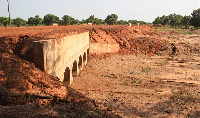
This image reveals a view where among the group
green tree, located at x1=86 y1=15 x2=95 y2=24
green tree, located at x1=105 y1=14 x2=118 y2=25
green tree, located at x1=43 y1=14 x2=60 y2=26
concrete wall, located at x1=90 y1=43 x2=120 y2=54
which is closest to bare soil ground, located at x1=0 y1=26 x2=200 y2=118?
concrete wall, located at x1=90 y1=43 x2=120 y2=54

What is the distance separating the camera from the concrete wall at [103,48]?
55.5ft

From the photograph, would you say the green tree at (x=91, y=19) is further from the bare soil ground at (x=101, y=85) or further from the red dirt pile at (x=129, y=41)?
the bare soil ground at (x=101, y=85)

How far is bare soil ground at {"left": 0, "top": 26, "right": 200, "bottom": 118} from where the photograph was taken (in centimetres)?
357

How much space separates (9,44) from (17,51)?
37cm

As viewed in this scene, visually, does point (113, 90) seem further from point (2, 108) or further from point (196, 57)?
point (196, 57)

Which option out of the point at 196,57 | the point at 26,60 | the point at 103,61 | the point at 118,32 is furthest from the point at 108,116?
the point at 118,32

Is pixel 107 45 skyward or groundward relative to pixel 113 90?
skyward

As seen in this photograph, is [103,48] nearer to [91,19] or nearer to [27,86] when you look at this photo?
[27,86]

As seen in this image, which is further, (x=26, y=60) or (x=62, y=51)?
(x=62, y=51)

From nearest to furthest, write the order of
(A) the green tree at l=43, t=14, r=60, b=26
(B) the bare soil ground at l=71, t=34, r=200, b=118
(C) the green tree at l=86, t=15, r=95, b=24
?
(B) the bare soil ground at l=71, t=34, r=200, b=118 → (A) the green tree at l=43, t=14, r=60, b=26 → (C) the green tree at l=86, t=15, r=95, b=24

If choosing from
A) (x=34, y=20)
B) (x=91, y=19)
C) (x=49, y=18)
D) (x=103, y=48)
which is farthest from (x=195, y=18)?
(x=34, y=20)

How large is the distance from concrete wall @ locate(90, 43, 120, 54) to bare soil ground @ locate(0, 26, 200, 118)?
55 centimetres

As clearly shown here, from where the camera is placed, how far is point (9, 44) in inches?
211

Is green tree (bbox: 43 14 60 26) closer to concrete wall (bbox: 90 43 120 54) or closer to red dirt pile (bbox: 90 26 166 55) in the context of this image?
→ red dirt pile (bbox: 90 26 166 55)
